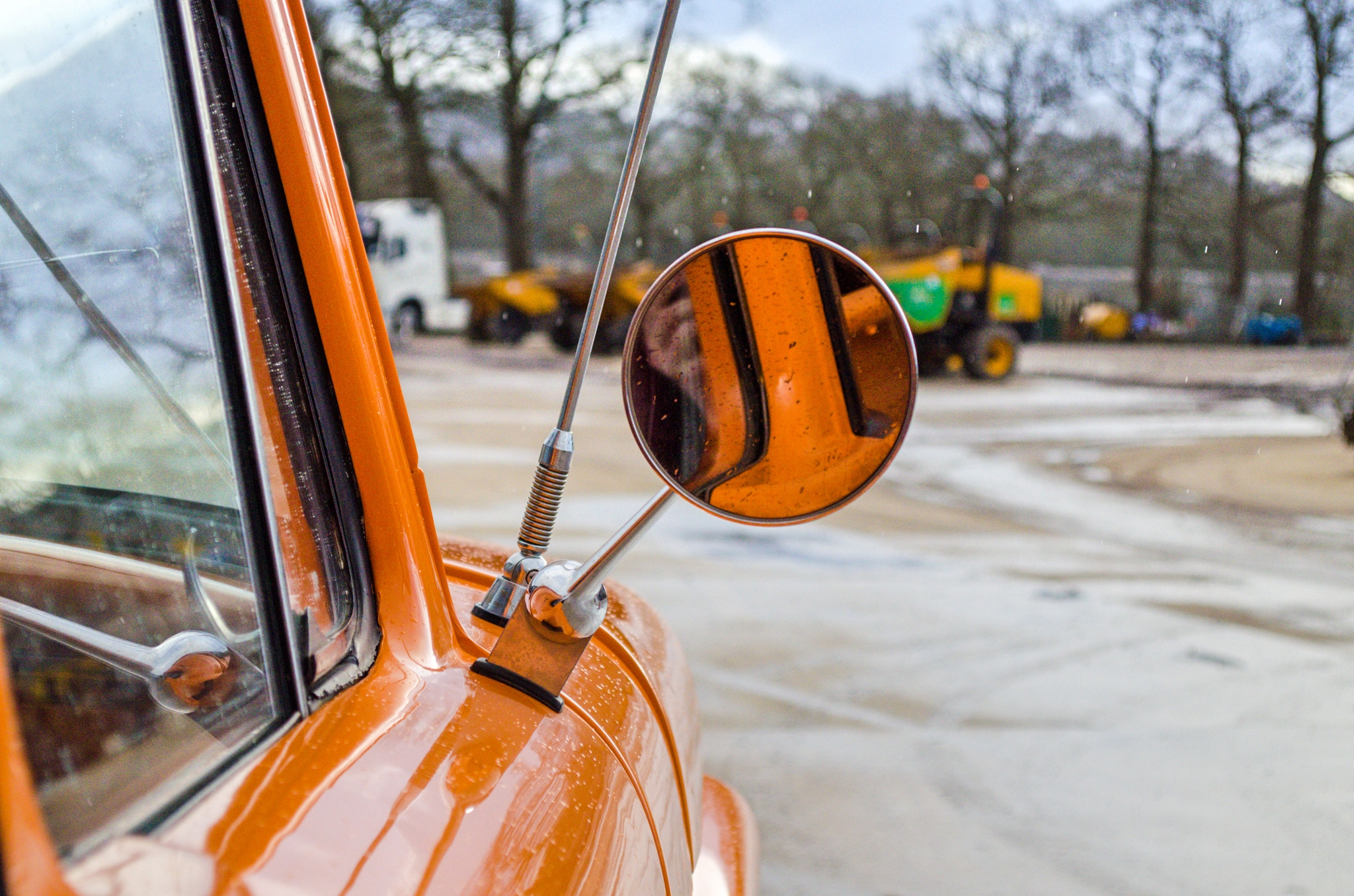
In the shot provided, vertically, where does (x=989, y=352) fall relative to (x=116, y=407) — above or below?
below

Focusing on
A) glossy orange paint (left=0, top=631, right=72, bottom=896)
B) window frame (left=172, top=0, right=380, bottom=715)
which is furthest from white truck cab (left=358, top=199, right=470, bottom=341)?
glossy orange paint (left=0, top=631, right=72, bottom=896)

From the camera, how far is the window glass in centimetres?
78

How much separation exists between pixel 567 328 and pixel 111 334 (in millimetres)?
16524

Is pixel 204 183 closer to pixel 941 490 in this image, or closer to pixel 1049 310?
pixel 941 490

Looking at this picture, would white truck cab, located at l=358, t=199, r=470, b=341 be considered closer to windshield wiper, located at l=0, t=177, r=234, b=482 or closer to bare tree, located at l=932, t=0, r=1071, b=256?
bare tree, located at l=932, t=0, r=1071, b=256

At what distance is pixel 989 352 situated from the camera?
14438mm

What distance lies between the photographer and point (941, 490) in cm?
723

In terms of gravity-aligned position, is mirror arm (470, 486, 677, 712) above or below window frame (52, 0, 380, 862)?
below

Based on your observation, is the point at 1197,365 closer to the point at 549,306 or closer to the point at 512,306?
the point at 549,306

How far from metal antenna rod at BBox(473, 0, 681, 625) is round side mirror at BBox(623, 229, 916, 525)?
0.17 feet

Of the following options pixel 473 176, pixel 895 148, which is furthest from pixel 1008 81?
pixel 473 176

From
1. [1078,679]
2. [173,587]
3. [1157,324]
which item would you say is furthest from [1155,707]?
[1157,324]

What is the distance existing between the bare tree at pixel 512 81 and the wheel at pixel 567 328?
158 inches

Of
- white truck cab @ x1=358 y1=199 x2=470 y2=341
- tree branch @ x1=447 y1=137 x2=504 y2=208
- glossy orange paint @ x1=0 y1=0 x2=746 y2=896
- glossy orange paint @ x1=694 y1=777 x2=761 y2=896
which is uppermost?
tree branch @ x1=447 y1=137 x2=504 y2=208
